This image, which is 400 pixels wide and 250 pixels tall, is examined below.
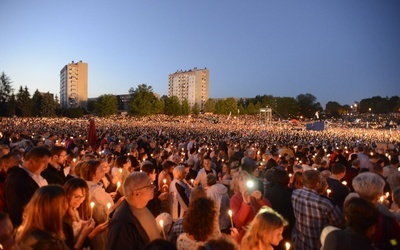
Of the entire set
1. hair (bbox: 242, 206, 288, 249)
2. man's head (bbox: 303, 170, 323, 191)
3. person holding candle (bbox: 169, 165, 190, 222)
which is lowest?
person holding candle (bbox: 169, 165, 190, 222)

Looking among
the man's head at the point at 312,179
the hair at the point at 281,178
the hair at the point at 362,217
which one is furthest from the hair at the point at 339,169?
the hair at the point at 362,217

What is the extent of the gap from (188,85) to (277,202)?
15727cm

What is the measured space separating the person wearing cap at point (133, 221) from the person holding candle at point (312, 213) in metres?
1.86

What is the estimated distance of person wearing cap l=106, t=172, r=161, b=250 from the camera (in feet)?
9.77

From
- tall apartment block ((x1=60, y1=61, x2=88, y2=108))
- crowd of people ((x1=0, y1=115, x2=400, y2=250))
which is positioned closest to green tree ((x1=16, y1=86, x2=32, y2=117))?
tall apartment block ((x1=60, y1=61, x2=88, y2=108))

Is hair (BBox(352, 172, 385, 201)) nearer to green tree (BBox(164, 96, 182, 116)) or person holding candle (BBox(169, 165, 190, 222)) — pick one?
person holding candle (BBox(169, 165, 190, 222))

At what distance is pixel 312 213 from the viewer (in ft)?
13.4

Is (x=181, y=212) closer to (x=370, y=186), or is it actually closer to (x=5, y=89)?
(x=370, y=186)

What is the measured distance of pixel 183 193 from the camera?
18.7ft

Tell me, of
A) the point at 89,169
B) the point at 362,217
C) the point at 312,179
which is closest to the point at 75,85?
the point at 89,169

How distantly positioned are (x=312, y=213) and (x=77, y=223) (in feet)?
8.54

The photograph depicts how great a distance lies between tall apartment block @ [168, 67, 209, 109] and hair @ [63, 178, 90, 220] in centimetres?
15260

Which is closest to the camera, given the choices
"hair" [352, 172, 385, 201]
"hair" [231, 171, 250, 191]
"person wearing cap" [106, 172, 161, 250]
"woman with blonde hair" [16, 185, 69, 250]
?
"woman with blonde hair" [16, 185, 69, 250]

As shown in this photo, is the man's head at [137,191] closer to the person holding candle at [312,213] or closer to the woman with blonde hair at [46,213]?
the woman with blonde hair at [46,213]
